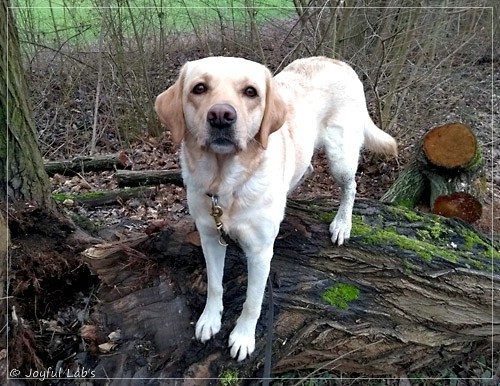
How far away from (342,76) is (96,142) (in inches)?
214

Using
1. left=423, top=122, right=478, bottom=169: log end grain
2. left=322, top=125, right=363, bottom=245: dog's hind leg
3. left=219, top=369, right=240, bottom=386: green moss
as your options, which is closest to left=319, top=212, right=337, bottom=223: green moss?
left=322, top=125, right=363, bottom=245: dog's hind leg

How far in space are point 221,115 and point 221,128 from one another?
0.07 meters

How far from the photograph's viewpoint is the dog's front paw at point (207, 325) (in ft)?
10.1

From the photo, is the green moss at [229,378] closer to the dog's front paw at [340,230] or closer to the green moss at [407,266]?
the dog's front paw at [340,230]

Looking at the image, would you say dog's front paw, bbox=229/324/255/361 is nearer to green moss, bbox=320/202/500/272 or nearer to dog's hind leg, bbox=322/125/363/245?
green moss, bbox=320/202/500/272

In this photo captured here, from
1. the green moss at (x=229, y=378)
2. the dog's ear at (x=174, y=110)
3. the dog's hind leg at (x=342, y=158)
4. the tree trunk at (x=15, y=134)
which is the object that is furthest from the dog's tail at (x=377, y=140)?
the tree trunk at (x=15, y=134)

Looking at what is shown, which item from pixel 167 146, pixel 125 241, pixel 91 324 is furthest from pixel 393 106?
pixel 91 324

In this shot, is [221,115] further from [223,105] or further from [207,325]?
[207,325]

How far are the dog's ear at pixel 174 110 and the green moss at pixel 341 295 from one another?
1.51m

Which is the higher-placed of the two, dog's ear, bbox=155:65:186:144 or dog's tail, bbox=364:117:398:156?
dog's ear, bbox=155:65:186:144

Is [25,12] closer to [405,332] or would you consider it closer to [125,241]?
[125,241]

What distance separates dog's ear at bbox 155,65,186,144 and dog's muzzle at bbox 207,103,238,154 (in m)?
0.24

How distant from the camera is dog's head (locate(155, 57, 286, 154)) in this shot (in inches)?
101

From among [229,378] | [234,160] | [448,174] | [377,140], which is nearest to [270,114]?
[234,160]
